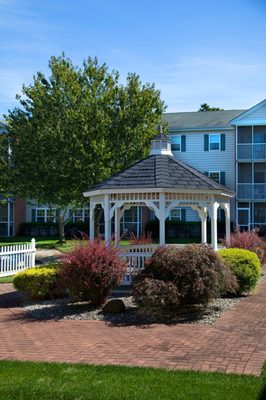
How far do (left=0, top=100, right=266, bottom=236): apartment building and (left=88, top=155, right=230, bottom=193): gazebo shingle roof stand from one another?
75.1 feet

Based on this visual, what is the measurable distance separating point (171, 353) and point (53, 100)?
18601 millimetres

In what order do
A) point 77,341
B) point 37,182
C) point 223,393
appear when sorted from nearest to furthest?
point 223,393 < point 77,341 < point 37,182

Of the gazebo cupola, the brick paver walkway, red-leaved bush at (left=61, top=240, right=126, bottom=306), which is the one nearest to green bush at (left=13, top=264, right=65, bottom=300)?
red-leaved bush at (left=61, top=240, right=126, bottom=306)

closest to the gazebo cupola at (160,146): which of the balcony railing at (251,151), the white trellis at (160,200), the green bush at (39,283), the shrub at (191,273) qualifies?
the white trellis at (160,200)

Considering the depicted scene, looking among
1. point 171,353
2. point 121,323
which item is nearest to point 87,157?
point 121,323

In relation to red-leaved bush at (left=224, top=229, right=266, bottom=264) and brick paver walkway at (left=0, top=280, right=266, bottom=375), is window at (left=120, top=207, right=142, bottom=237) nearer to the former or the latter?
red-leaved bush at (left=224, top=229, right=266, bottom=264)

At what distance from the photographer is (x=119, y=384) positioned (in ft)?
18.5

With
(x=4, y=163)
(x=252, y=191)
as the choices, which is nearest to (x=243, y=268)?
(x=4, y=163)

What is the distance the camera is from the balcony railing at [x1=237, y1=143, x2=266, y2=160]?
3716cm

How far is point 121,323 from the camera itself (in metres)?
9.41

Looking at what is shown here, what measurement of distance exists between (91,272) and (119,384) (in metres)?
5.06

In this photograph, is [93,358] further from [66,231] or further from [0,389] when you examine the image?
[66,231]

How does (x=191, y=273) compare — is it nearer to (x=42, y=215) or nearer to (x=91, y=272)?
(x=91, y=272)

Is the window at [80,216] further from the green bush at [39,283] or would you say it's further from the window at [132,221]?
the green bush at [39,283]
